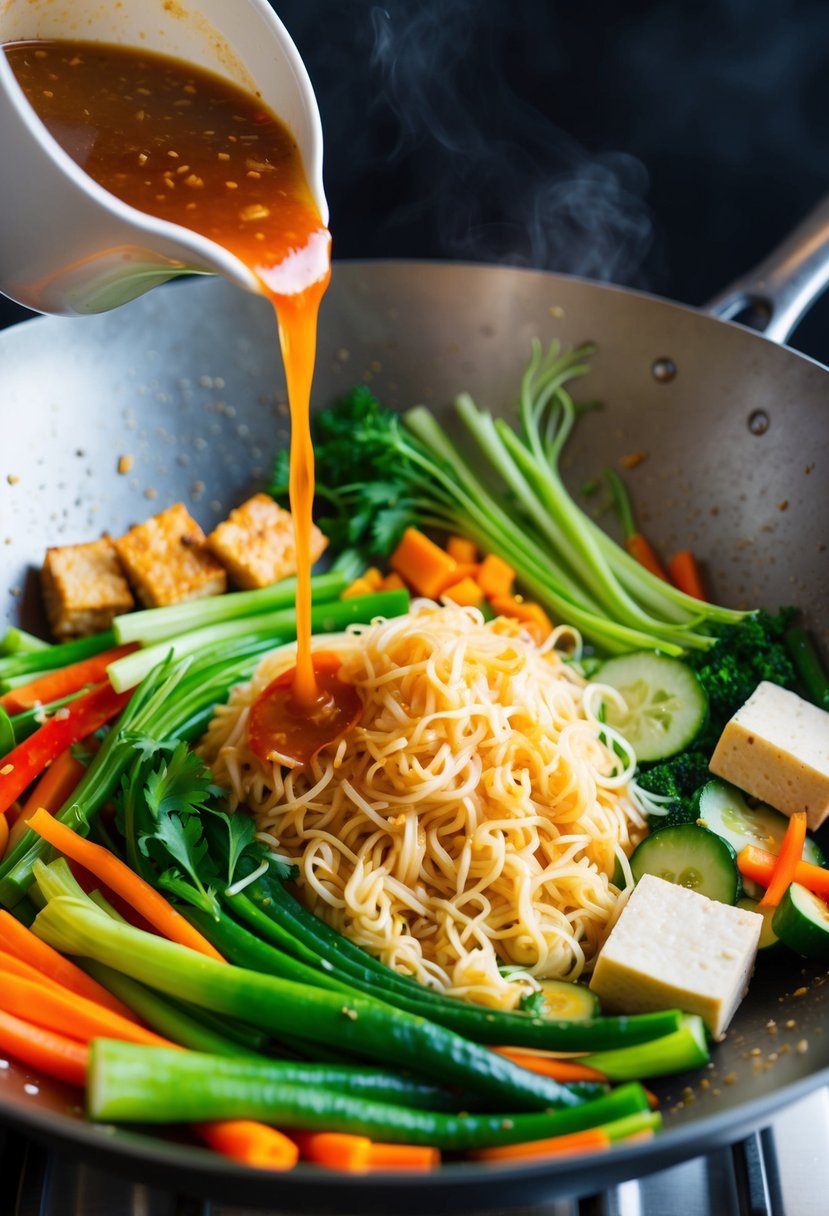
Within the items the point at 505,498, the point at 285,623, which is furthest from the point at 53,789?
the point at 505,498

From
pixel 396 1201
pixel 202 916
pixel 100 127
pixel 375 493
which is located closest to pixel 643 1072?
pixel 396 1201

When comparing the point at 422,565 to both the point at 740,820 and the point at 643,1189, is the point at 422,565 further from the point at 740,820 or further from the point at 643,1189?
the point at 643,1189

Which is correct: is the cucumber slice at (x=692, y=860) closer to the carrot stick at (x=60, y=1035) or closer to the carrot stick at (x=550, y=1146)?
the carrot stick at (x=550, y=1146)

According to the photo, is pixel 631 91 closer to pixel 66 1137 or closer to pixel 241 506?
pixel 241 506

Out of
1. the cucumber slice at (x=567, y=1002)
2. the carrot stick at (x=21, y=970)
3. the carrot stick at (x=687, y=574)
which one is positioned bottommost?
the carrot stick at (x=21, y=970)

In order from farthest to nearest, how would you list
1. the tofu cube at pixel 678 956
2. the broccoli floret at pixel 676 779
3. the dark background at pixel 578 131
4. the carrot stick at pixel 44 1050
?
Answer: the dark background at pixel 578 131, the broccoli floret at pixel 676 779, the tofu cube at pixel 678 956, the carrot stick at pixel 44 1050

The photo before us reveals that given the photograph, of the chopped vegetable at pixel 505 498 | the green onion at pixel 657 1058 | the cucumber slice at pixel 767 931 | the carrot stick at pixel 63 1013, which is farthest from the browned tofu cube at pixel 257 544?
the green onion at pixel 657 1058

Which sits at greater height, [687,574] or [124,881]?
[687,574]

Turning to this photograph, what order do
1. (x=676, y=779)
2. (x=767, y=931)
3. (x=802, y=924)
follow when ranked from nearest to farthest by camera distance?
(x=802, y=924)
(x=767, y=931)
(x=676, y=779)
